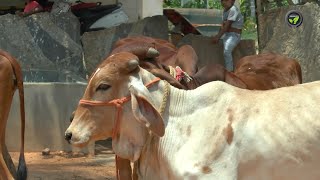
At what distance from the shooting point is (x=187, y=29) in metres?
12.9

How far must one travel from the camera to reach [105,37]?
35.5ft

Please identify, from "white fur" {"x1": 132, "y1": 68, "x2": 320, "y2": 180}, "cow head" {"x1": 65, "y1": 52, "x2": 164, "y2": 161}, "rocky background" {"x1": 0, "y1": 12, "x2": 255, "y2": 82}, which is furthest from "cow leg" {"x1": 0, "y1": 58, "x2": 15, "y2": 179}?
"white fur" {"x1": 132, "y1": 68, "x2": 320, "y2": 180}

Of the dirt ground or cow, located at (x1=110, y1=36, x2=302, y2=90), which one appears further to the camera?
the dirt ground

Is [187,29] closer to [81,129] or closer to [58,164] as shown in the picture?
[58,164]

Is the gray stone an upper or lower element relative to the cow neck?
lower

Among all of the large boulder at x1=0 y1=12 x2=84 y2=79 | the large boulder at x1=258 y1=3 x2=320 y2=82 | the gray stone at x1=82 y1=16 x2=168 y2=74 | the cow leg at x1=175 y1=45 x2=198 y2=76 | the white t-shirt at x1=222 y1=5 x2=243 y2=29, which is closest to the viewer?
the cow leg at x1=175 y1=45 x2=198 y2=76

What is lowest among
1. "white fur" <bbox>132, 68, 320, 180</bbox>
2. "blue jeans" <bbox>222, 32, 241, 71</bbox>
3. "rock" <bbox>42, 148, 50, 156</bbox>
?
"rock" <bbox>42, 148, 50, 156</bbox>

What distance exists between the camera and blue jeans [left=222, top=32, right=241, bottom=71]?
34.6 feet

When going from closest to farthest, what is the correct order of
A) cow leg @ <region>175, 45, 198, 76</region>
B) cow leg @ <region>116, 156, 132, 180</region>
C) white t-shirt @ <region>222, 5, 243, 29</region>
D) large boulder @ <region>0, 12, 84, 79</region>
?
1. cow leg @ <region>116, 156, 132, 180</region>
2. cow leg @ <region>175, 45, 198, 76</region>
3. large boulder @ <region>0, 12, 84, 79</region>
4. white t-shirt @ <region>222, 5, 243, 29</region>

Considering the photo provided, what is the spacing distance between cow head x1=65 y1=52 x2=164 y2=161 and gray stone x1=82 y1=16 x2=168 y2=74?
7293 mm

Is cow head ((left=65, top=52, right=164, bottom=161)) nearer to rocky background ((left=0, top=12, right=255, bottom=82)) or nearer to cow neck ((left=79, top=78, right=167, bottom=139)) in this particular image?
cow neck ((left=79, top=78, right=167, bottom=139))

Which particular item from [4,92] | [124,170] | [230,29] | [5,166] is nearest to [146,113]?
[124,170]

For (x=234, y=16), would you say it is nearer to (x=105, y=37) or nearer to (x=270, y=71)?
(x=105, y=37)

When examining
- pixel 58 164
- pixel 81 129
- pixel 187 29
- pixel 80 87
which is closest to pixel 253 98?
pixel 81 129
